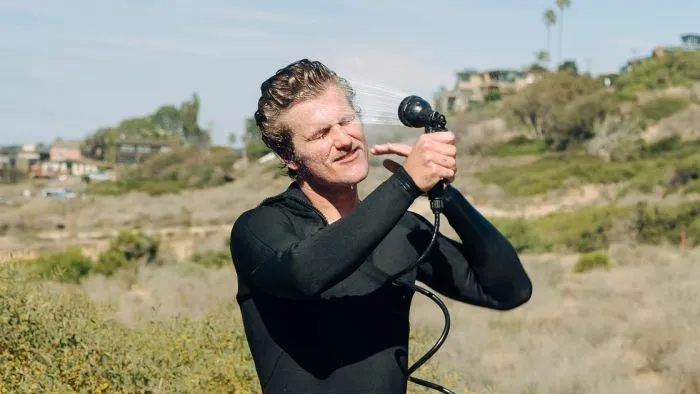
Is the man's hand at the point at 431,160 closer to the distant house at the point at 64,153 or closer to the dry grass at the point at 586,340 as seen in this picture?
the dry grass at the point at 586,340

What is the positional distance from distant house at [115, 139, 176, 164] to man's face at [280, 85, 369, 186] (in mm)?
104783

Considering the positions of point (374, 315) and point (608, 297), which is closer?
point (374, 315)

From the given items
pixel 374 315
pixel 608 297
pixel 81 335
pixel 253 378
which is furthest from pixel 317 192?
pixel 608 297

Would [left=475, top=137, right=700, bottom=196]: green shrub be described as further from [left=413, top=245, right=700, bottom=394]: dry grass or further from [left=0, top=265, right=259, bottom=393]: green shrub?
[left=0, top=265, right=259, bottom=393]: green shrub

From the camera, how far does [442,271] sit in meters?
3.09

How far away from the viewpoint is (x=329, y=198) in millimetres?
2932

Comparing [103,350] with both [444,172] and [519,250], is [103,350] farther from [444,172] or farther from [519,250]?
[519,250]

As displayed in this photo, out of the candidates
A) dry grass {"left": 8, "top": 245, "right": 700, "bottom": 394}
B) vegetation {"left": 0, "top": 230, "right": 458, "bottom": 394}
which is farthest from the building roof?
vegetation {"left": 0, "top": 230, "right": 458, "bottom": 394}

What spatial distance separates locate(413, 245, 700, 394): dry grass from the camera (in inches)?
436

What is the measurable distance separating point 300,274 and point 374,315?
16.2 inches

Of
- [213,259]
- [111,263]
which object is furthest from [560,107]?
[111,263]

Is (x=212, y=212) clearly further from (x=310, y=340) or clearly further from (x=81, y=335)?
(x=310, y=340)

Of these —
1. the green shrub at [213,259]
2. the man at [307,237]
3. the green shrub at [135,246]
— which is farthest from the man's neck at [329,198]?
the green shrub at [135,246]

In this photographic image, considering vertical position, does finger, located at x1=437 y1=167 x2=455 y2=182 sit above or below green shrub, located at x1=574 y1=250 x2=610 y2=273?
above
